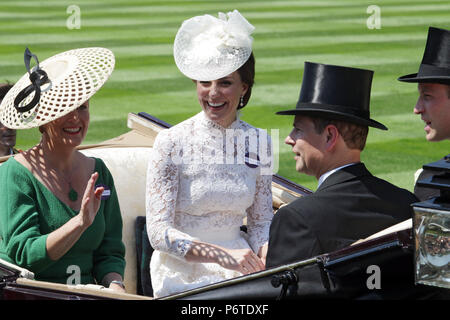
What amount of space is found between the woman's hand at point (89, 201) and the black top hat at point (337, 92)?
2.74ft

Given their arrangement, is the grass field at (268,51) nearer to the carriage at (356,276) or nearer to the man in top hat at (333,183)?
the man in top hat at (333,183)

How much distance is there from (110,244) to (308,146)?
124 centimetres

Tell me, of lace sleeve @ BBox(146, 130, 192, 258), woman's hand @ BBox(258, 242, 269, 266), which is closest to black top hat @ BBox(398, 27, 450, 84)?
woman's hand @ BBox(258, 242, 269, 266)

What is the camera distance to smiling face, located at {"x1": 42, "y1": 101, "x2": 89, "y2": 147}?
4062 mm

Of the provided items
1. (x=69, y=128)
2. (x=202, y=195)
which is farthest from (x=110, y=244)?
(x=69, y=128)

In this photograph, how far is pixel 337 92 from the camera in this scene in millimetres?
3732

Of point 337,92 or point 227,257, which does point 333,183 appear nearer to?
point 337,92

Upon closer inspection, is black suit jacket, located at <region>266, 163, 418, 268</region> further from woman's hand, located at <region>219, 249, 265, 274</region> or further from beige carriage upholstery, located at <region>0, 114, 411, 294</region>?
beige carriage upholstery, located at <region>0, 114, 411, 294</region>

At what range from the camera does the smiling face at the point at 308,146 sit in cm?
353

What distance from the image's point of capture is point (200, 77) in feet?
14.4

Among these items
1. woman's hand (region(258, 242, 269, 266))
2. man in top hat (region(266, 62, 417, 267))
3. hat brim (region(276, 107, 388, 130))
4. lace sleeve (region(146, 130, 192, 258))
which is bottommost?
woman's hand (region(258, 242, 269, 266))

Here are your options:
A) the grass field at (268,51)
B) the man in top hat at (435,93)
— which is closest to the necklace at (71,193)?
the man in top hat at (435,93)

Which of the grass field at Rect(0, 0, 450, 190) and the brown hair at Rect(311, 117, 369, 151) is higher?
the brown hair at Rect(311, 117, 369, 151)

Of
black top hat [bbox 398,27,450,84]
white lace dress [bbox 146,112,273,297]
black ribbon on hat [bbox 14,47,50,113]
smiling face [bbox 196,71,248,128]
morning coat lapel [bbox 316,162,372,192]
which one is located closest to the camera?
morning coat lapel [bbox 316,162,372,192]
